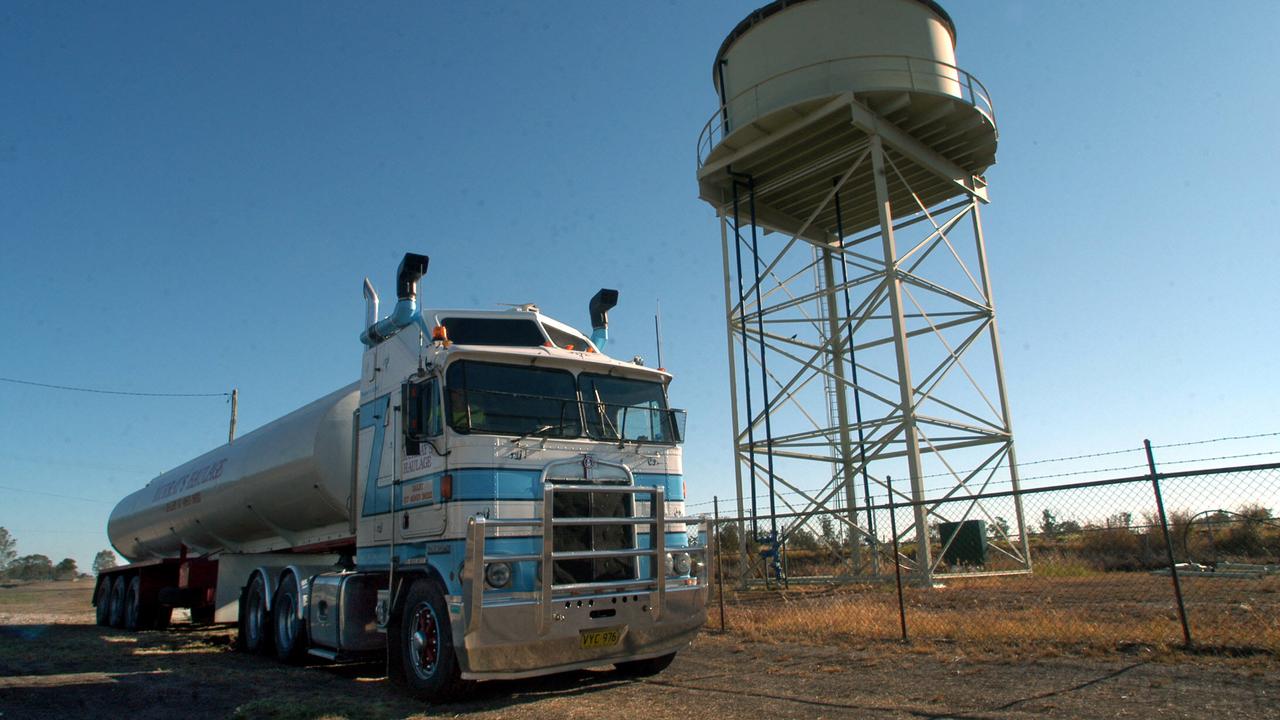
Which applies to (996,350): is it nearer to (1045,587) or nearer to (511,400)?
(1045,587)

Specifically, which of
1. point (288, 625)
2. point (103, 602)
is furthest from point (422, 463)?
point (103, 602)

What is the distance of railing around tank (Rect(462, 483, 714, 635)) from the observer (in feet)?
21.9

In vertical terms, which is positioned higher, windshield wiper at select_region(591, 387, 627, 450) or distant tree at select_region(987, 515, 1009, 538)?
windshield wiper at select_region(591, 387, 627, 450)

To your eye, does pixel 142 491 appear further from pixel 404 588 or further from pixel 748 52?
pixel 748 52

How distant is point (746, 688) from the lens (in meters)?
7.57

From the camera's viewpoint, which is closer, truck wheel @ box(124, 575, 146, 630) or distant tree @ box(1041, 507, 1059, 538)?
distant tree @ box(1041, 507, 1059, 538)

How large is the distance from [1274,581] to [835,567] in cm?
863

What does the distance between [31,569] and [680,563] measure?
100362mm

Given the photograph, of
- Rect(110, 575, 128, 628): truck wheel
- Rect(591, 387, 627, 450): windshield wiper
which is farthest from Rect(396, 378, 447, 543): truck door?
Rect(110, 575, 128, 628): truck wheel

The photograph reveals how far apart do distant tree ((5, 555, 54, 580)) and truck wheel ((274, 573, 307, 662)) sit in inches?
3484

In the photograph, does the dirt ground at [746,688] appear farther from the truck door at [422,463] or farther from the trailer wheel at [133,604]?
the trailer wheel at [133,604]

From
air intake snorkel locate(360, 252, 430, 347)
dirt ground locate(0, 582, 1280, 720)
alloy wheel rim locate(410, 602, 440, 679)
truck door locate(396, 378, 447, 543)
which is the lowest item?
dirt ground locate(0, 582, 1280, 720)

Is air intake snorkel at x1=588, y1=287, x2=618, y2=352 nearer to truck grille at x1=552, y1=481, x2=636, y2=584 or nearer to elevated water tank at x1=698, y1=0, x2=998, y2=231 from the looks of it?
truck grille at x1=552, y1=481, x2=636, y2=584

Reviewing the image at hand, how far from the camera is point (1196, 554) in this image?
15.9 m
